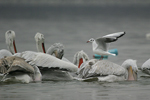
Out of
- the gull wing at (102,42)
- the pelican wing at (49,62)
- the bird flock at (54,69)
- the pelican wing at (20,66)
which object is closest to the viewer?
the pelican wing at (20,66)

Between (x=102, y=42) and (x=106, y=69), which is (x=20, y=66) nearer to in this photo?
(x=106, y=69)

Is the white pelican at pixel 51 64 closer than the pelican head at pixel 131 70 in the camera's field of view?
Yes

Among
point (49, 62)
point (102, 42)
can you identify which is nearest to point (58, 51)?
point (102, 42)

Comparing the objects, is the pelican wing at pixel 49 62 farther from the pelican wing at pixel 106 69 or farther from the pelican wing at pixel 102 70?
the pelican wing at pixel 106 69

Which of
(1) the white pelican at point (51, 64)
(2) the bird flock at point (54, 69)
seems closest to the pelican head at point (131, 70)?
(2) the bird flock at point (54, 69)

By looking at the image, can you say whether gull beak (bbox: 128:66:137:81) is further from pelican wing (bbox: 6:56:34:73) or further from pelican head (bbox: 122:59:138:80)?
pelican wing (bbox: 6:56:34:73)

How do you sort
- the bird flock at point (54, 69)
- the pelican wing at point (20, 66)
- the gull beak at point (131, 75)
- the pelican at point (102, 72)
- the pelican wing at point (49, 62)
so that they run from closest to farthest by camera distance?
the pelican wing at point (20, 66)
the bird flock at point (54, 69)
the pelican at point (102, 72)
the pelican wing at point (49, 62)
the gull beak at point (131, 75)

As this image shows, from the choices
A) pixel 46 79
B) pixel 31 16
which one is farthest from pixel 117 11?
pixel 46 79

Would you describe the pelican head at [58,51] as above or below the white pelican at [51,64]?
above

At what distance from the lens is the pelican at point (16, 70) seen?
9.25m

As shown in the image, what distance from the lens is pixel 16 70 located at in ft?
31.0

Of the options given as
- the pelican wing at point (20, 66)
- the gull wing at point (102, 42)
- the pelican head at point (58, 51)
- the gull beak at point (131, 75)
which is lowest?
the gull beak at point (131, 75)

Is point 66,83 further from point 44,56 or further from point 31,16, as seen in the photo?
point 31,16

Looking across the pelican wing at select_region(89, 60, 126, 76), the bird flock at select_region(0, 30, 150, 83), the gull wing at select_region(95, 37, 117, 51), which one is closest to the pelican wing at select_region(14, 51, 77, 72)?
the bird flock at select_region(0, 30, 150, 83)
